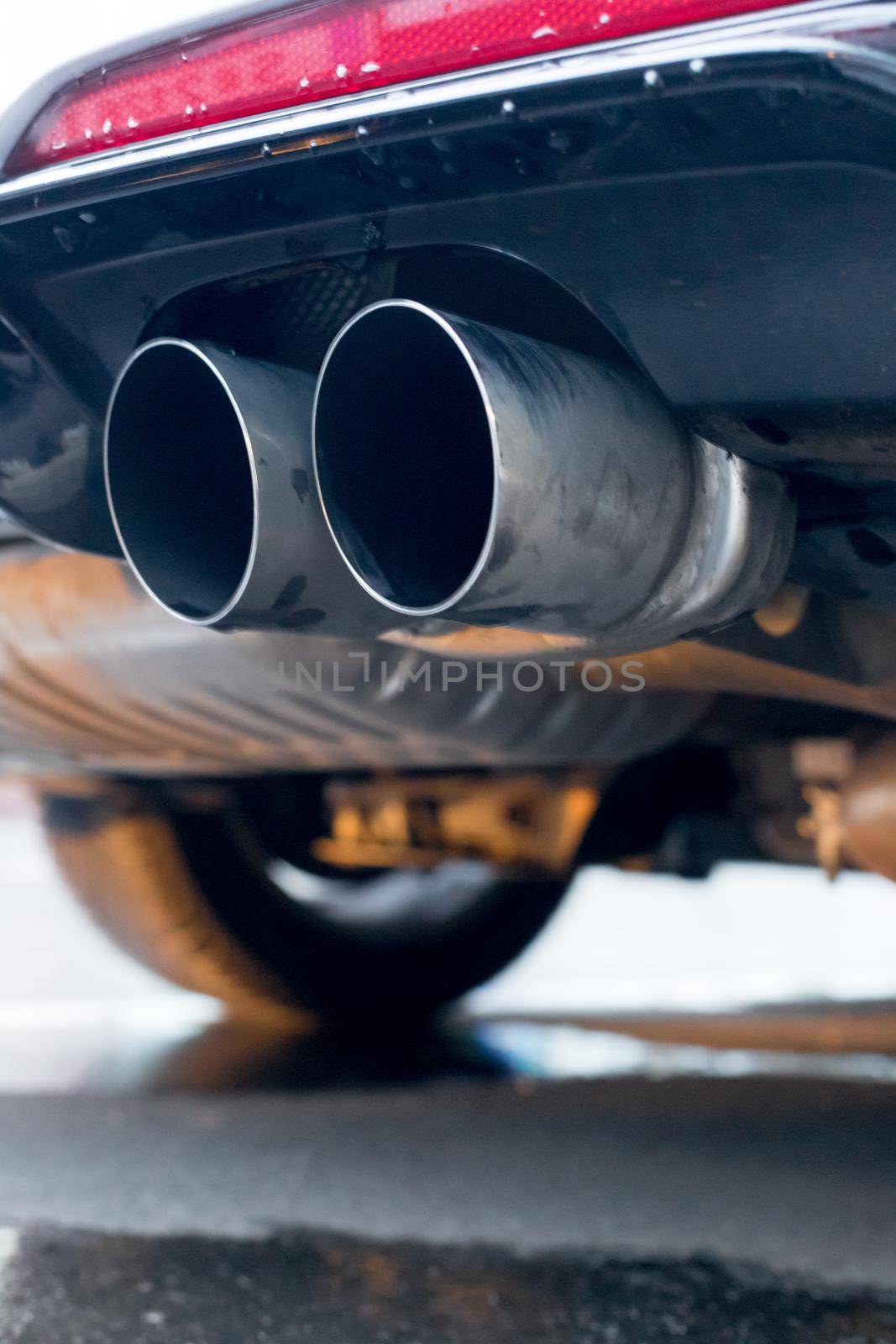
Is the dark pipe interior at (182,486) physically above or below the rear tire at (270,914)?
above

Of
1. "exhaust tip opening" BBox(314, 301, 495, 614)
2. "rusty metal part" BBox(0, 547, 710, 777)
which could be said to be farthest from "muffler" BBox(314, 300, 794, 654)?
"rusty metal part" BBox(0, 547, 710, 777)

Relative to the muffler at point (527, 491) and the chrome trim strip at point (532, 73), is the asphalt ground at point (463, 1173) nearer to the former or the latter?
the muffler at point (527, 491)

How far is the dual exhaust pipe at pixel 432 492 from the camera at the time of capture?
2.74 feet

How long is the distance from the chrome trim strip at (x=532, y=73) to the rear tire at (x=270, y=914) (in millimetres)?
1299

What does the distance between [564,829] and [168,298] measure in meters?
1.19

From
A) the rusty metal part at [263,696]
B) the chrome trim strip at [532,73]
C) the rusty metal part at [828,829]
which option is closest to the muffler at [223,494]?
the chrome trim strip at [532,73]

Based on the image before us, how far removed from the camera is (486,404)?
2.61 feet

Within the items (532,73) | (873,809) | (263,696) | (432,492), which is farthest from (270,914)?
(532,73)

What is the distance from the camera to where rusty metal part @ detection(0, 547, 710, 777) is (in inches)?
53.8

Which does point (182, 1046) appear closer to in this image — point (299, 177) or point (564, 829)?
point (564, 829)

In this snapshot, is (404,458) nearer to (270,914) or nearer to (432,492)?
(432,492)

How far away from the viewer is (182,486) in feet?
3.45

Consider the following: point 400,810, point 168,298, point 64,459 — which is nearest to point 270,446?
point 168,298

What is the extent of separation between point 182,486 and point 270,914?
A: 1281 mm
